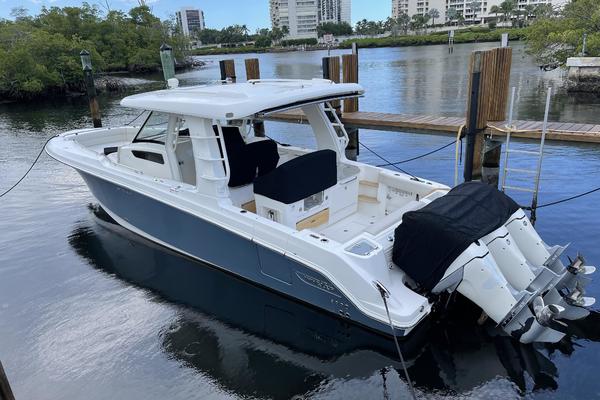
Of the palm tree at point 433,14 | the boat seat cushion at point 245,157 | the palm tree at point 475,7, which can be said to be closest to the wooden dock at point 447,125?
the boat seat cushion at point 245,157

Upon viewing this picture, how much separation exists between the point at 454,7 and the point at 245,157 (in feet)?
482

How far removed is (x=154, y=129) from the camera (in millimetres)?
6660

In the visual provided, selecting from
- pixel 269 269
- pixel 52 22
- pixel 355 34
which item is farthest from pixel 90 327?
pixel 355 34

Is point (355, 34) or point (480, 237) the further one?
point (355, 34)

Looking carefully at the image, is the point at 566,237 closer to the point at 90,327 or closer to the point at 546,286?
the point at 546,286

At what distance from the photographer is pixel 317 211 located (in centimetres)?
611

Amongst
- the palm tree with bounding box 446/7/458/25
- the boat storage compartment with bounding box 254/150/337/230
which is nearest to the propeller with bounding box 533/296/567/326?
the boat storage compartment with bounding box 254/150/337/230

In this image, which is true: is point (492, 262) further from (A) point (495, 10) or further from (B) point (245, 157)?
(A) point (495, 10)

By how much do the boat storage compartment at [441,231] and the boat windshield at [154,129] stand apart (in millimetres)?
3661

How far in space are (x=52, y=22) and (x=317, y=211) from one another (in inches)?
1896

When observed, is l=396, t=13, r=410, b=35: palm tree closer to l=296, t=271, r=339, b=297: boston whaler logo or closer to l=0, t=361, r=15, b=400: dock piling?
l=296, t=271, r=339, b=297: boston whaler logo

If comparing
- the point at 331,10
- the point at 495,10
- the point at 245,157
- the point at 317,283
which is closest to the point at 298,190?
the point at 245,157

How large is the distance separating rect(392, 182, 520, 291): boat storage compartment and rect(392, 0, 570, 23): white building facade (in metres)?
127

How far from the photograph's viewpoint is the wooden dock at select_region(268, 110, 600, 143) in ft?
25.9
